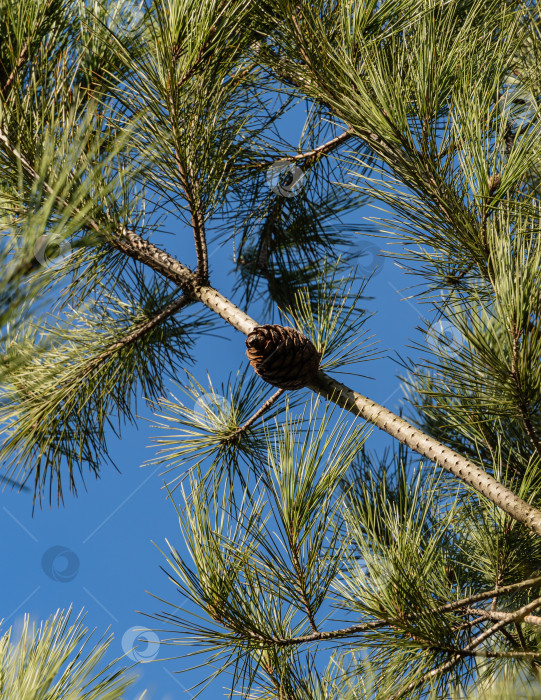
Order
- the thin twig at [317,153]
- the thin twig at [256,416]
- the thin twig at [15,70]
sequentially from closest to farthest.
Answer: the thin twig at [15,70] → the thin twig at [256,416] → the thin twig at [317,153]

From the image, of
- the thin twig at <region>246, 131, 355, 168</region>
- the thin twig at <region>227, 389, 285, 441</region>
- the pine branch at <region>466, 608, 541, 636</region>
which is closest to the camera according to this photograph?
the pine branch at <region>466, 608, 541, 636</region>

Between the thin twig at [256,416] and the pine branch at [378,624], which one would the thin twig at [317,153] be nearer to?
the thin twig at [256,416]

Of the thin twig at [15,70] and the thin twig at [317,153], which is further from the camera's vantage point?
the thin twig at [317,153]

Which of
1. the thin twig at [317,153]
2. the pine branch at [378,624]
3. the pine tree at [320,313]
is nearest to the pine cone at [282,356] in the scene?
the pine tree at [320,313]

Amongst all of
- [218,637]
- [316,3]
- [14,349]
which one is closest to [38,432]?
[218,637]

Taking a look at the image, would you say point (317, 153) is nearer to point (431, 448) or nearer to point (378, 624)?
point (431, 448)

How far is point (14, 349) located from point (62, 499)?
24.1 inches

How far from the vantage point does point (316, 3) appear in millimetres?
808

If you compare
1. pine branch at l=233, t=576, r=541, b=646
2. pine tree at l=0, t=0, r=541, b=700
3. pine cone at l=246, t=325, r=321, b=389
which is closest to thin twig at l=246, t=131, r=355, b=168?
pine tree at l=0, t=0, r=541, b=700

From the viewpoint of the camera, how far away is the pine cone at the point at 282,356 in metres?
0.70

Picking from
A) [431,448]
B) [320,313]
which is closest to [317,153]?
[320,313]

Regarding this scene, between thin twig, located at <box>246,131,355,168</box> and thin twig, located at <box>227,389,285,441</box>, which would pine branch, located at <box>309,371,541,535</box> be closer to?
thin twig, located at <box>227,389,285,441</box>

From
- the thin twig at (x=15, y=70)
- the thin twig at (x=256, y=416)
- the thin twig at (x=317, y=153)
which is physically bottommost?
the thin twig at (x=256, y=416)

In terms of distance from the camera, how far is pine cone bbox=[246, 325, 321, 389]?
2.29 ft
